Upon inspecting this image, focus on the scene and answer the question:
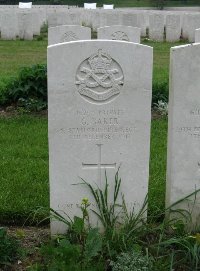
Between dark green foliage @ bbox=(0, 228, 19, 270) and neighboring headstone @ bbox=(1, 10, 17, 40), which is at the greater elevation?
neighboring headstone @ bbox=(1, 10, 17, 40)

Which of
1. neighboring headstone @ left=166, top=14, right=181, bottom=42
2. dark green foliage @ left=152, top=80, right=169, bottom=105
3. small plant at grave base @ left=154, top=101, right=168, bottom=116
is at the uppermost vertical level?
neighboring headstone @ left=166, top=14, right=181, bottom=42

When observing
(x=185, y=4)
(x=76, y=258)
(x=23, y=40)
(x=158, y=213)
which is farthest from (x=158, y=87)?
(x=185, y=4)

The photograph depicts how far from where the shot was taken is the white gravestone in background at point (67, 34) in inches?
386

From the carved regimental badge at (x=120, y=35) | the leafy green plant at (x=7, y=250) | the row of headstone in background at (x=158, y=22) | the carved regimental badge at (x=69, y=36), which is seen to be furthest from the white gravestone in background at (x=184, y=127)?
the row of headstone in background at (x=158, y=22)

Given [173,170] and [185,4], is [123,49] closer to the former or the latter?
[173,170]

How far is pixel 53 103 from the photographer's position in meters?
4.23

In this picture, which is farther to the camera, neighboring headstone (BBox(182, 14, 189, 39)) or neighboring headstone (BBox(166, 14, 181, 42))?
neighboring headstone (BBox(182, 14, 189, 39))

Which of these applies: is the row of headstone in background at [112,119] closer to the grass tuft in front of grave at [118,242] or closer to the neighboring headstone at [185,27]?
the grass tuft in front of grave at [118,242]

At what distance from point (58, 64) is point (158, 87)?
460 cm

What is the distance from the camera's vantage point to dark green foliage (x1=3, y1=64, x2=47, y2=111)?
8164 millimetres

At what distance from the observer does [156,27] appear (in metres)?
17.9

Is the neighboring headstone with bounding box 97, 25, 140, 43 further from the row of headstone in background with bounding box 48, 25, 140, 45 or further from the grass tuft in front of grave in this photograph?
the grass tuft in front of grave

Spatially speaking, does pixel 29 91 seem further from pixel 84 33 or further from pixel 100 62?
pixel 100 62

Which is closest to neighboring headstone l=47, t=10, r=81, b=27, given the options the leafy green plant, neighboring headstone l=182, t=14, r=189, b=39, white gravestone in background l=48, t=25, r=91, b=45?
neighboring headstone l=182, t=14, r=189, b=39
